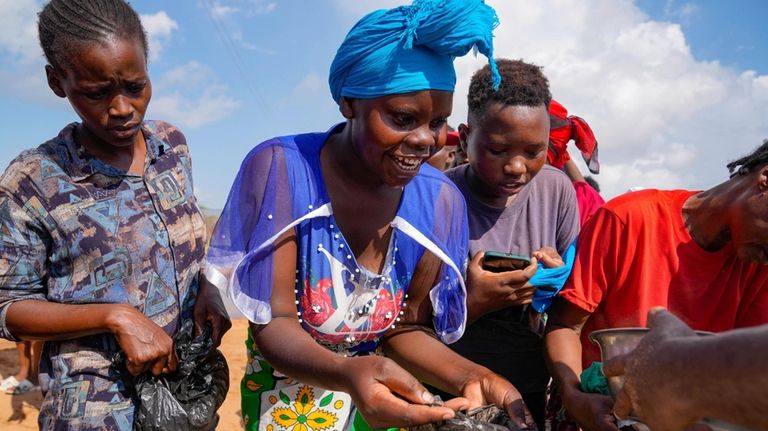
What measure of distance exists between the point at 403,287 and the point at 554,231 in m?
0.89

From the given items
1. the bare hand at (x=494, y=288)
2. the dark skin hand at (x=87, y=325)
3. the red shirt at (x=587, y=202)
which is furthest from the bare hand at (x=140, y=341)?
the red shirt at (x=587, y=202)

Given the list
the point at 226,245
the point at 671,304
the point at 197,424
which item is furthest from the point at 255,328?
the point at 671,304

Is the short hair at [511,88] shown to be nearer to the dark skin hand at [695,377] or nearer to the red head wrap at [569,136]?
the red head wrap at [569,136]

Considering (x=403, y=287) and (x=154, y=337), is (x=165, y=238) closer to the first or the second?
(x=154, y=337)

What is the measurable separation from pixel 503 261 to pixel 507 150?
55cm

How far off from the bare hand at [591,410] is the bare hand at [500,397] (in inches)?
10.3

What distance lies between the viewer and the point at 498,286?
8.46 feet

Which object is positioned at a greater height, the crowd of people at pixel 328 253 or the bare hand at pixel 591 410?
the crowd of people at pixel 328 253

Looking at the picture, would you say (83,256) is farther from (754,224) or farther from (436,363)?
(754,224)

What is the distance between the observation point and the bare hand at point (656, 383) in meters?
1.30

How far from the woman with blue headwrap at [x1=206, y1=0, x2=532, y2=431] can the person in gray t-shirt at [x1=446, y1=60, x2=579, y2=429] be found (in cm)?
43

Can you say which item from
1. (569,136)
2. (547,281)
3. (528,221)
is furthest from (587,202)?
(547,281)

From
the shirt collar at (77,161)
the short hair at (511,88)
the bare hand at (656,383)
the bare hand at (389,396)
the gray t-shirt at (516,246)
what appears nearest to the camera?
the bare hand at (656,383)

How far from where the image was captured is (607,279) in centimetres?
253
